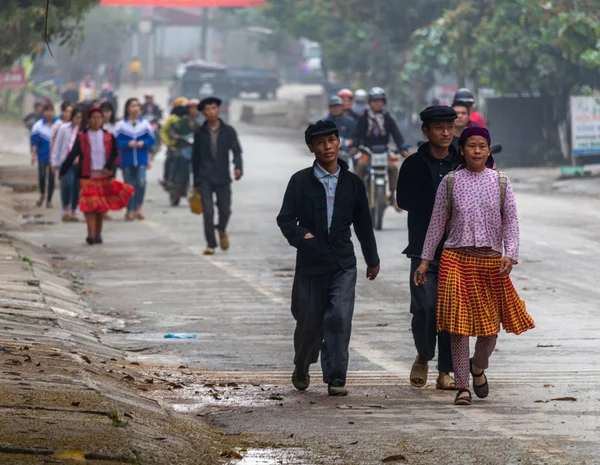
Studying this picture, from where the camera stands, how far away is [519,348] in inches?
436

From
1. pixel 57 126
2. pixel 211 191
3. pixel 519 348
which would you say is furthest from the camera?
pixel 57 126

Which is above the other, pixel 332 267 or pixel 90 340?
pixel 332 267

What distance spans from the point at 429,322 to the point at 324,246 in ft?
2.55

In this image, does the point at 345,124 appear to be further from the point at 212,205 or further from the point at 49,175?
the point at 49,175

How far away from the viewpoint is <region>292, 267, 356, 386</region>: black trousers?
9203 millimetres

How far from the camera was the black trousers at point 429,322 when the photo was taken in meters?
9.20

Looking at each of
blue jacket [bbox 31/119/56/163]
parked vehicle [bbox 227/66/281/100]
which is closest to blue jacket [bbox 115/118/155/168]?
blue jacket [bbox 31/119/56/163]

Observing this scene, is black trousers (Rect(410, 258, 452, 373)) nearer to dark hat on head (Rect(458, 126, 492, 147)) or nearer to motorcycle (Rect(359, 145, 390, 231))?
dark hat on head (Rect(458, 126, 492, 147))

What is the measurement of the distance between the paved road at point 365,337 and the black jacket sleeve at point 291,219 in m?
0.93

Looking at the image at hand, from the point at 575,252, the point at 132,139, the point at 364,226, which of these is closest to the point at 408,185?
the point at 364,226

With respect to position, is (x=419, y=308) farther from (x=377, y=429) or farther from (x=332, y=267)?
(x=377, y=429)

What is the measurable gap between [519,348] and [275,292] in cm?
401

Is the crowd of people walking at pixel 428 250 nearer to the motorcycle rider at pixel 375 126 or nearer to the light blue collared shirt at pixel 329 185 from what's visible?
the light blue collared shirt at pixel 329 185

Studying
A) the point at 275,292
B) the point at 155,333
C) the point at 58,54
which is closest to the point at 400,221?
the point at 275,292
